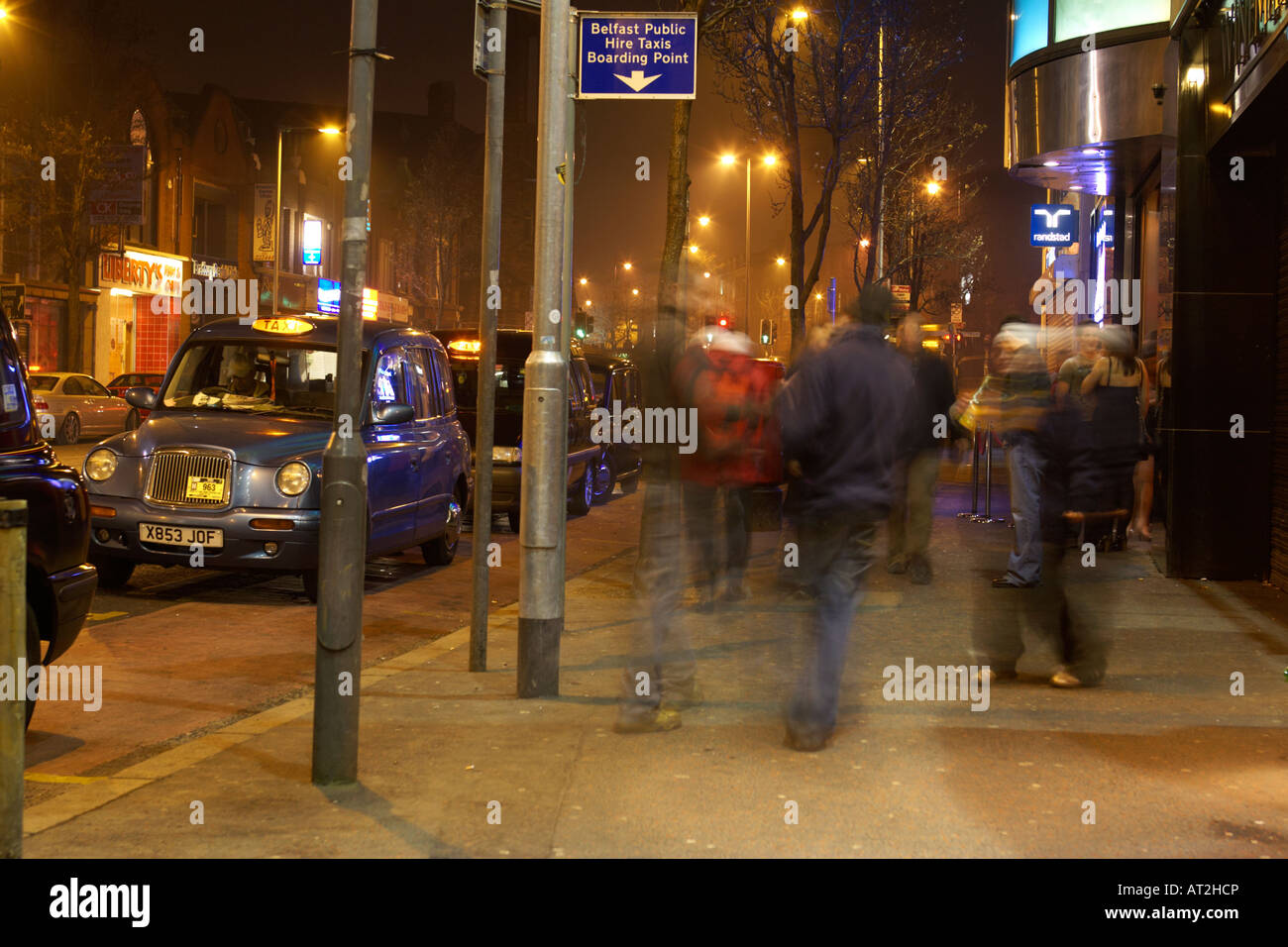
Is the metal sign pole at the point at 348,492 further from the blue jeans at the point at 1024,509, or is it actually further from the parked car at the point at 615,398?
the parked car at the point at 615,398

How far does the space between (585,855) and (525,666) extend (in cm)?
236

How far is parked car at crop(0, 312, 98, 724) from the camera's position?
5531 millimetres

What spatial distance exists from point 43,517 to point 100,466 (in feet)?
14.4

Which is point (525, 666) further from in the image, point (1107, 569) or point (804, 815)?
point (1107, 569)

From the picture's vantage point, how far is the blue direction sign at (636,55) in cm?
723

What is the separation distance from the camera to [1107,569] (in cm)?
1181

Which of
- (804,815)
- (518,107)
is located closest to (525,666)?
(804,815)

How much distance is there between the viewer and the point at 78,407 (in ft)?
103

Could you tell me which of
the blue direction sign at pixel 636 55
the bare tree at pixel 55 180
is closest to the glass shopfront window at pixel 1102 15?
the blue direction sign at pixel 636 55

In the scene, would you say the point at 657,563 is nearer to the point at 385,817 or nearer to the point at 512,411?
the point at 385,817

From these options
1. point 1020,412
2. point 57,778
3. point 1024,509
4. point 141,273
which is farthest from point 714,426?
point 141,273

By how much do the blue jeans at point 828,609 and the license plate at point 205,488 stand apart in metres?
5.26

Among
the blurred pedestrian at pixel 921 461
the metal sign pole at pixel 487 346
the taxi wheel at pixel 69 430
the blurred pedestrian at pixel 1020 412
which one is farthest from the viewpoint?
the taxi wheel at pixel 69 430
